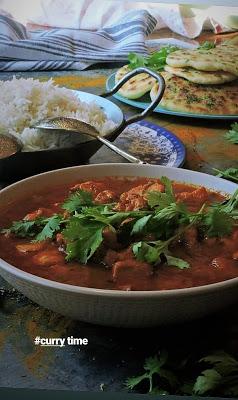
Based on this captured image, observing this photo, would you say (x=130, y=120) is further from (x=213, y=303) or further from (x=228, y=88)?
(x=213, y=303)

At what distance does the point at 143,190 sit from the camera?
90cm

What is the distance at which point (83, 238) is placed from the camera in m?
0.74

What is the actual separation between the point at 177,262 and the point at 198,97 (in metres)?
0.62

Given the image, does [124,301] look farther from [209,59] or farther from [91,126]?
[209,59]

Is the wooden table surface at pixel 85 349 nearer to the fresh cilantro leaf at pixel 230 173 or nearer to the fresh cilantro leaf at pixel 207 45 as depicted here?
the fresh cilantro leaf at pixel 230 173

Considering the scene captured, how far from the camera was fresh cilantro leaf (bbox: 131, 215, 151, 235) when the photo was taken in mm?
748

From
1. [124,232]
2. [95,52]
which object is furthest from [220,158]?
[124,232]

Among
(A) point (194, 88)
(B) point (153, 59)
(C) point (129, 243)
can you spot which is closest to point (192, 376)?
(C) point (129, 243)

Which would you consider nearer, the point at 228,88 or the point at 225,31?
the point at 225,31

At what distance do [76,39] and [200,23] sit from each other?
18 centimetres

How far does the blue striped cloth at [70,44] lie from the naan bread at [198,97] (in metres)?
0.22

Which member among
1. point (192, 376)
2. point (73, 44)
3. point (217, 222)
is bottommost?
point (192, 376)

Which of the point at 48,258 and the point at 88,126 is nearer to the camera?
the point at 48,258

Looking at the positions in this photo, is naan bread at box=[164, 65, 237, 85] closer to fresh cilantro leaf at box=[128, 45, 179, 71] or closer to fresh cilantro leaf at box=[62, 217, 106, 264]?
fresh cilantro leaf at box=[128, 45, 179, 71]
